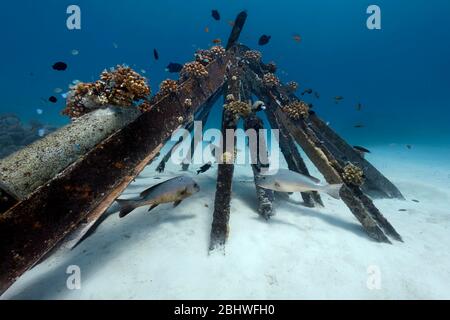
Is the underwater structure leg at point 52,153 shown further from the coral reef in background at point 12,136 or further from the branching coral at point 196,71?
the coral reef in background at point 12,136

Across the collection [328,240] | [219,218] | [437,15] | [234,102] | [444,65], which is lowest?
[328,240]

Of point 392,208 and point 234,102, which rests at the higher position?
point 234,102

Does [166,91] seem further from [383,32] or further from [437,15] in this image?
[383,32]

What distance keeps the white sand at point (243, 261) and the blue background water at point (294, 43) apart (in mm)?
75434

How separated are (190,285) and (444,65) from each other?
11902 centimetres

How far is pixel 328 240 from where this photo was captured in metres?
4.40

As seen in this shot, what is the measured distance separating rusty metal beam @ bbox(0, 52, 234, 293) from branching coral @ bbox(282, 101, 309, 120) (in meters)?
3.44

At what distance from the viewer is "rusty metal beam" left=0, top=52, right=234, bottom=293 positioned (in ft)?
6.92

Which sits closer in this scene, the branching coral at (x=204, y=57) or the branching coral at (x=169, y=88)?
the branching coral at (x=169, y=88)

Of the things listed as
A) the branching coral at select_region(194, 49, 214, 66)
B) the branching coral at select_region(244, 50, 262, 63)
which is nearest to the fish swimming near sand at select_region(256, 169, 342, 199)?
the branching coral at select_region(194, 49, 214, 66)

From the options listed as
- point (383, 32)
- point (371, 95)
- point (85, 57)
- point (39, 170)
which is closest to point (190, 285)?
point (39, 170)

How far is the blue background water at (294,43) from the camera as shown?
7738 centimetres

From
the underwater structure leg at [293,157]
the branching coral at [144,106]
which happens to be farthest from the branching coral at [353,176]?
the branching coral at [144,106]

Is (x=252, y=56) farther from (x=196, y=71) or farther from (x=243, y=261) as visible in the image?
(x=243, y=261)
